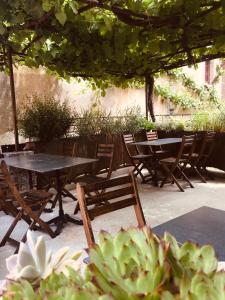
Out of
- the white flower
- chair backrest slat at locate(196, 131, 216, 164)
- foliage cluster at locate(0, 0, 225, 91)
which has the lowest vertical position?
chair backrest slat at locate(196, 131, 216, 164)

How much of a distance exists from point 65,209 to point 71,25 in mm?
2615

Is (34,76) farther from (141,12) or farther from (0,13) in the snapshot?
(0,13)

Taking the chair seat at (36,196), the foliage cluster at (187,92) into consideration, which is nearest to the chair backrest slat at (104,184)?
the chair seat at (36,196)

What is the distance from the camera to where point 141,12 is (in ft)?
11.4

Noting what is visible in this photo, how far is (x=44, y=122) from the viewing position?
5.55m

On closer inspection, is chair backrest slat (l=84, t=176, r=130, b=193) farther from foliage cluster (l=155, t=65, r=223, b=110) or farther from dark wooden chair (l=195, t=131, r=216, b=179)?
foliage cluster (l=155, t=65, r=223, b=110)

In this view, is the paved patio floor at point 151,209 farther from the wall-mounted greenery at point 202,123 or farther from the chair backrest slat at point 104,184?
the chair backrest slat at point 104,184

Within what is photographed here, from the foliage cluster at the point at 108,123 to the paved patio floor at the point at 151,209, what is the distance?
1.50 metres

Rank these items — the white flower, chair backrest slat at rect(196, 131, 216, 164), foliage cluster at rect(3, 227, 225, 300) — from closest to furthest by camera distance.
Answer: foliage cluster at rect(3, 227, 225, 300)
the white flower
chair backrest slat at rect(196, 131, 216, 164)

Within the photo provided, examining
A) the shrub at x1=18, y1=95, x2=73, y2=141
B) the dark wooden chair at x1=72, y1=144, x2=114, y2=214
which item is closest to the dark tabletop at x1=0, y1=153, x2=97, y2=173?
the dark wooden chair at x1=72, y1=144, x2=114, y2=214

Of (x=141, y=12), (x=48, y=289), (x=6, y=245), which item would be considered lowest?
(x=6, y=245)

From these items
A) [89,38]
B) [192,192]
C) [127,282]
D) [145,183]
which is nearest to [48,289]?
[127,282]

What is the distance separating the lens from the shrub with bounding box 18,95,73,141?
18.1 feet

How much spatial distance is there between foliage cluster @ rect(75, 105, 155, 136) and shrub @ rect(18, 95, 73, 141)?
444 millimetres
